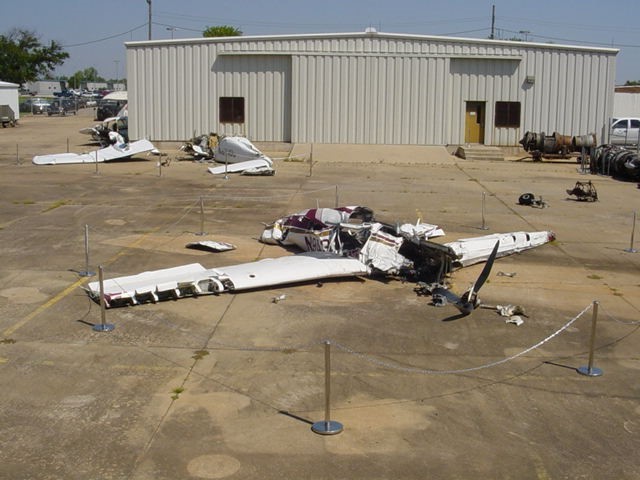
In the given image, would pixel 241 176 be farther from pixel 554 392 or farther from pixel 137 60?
pixel 554 392

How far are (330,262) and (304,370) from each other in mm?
4085

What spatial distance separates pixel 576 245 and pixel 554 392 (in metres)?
9.03

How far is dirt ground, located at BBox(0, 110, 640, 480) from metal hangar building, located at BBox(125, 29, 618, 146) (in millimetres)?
20673

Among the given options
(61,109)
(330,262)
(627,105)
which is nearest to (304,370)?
(330,262)

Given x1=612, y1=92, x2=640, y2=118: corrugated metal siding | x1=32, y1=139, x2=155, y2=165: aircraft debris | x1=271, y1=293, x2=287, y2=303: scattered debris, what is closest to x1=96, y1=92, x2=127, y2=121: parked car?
x1=32, y1=139, x2=155, y2=165: aircraft debris

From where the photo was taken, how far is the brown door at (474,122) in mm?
38344

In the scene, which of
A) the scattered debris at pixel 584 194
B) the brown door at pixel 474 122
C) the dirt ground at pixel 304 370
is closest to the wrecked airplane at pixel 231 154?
the dirt ground at pixel 304 370

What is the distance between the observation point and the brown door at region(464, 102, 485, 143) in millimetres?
38344

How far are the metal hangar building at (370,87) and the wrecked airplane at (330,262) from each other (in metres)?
23.3

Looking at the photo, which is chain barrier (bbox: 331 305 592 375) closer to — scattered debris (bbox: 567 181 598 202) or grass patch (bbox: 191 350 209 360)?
grass patch (bbox: 191 350 209 360)

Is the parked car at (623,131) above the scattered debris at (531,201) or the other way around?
above

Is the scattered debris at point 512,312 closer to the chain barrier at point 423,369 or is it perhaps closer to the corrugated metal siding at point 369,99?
the chain barrier at point 423,369

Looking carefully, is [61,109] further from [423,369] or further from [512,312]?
[423,369]

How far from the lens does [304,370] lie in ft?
29.0
